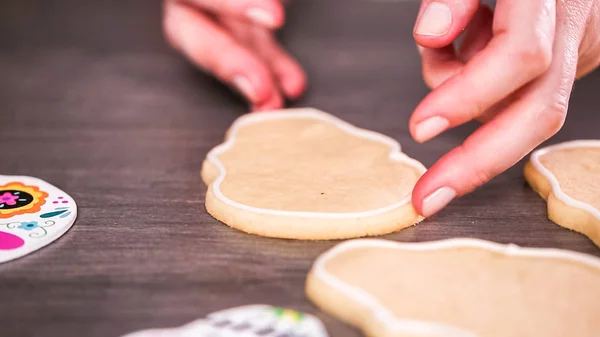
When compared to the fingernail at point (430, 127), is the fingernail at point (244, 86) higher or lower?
lower

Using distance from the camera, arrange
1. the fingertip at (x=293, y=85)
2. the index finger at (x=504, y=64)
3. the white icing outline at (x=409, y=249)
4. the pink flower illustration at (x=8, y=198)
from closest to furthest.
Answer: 1. the white icing outline at (x=409, y=249)
2. the index finger at (x=504, y=64)
3. the pink flower illustration at (x=8, y=198)
4. the fingertip at (x=293, y=85)

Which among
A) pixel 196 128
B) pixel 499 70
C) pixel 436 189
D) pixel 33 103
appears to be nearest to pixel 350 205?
pixel 436 189

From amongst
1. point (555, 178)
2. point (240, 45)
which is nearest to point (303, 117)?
point (240, 45)

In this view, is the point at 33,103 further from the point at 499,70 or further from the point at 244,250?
the point at 499,70

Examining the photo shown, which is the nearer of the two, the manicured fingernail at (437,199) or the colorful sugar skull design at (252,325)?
the colorful sugar skull design at (252,325)

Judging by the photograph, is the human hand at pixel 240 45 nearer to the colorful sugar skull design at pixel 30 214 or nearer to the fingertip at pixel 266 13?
the fingertip at pixel 266 13

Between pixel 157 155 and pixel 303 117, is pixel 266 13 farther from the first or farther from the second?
pixel 157 155

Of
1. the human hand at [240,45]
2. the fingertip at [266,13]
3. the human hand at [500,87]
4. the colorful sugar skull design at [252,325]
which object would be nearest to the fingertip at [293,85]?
the human hand at [240,45]
